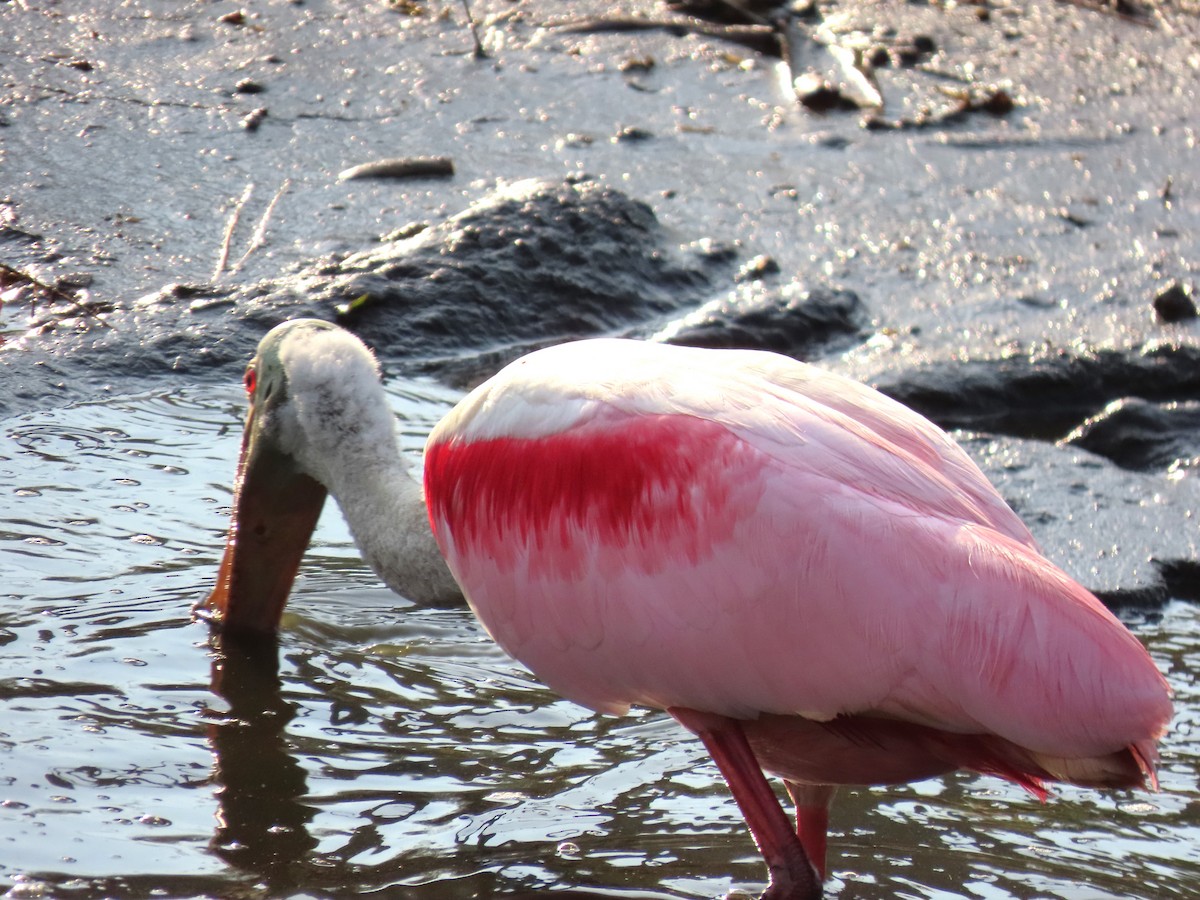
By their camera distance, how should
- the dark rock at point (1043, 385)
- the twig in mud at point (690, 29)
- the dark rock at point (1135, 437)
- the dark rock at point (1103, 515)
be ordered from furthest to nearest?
the twig in mud at point (690, 29) < the dark rock at point (1043, 385) < the dark rock at point (1135, 437) < the dark rock at point (1103, 515)

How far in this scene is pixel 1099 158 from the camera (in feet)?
28.4

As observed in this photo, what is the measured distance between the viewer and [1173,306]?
260 inches

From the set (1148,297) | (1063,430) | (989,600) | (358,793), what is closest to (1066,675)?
(989,600)

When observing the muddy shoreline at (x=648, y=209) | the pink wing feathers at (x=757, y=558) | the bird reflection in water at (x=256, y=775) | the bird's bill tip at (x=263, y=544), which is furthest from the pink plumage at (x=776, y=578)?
the muddy shoreline at (x=648, y=209)

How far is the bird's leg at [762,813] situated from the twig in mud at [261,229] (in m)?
3.49

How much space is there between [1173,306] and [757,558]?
13.0ft

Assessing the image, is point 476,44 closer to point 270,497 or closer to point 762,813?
point 270,497

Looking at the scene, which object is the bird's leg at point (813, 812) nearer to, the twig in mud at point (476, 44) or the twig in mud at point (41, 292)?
the twig in mud at point (41, 292)

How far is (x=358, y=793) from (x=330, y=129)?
4.69 m

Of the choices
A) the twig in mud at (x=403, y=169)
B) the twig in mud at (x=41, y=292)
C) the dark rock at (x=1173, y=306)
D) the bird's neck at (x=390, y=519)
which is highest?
the twig in mud at (x=403, y=169)

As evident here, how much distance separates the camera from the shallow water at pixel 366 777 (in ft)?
11.2

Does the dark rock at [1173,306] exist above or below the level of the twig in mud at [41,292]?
below

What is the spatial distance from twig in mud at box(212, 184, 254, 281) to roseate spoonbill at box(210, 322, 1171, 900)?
2.73 m

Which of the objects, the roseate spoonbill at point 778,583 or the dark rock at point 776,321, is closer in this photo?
the roseate spoonbill at point 778,583
